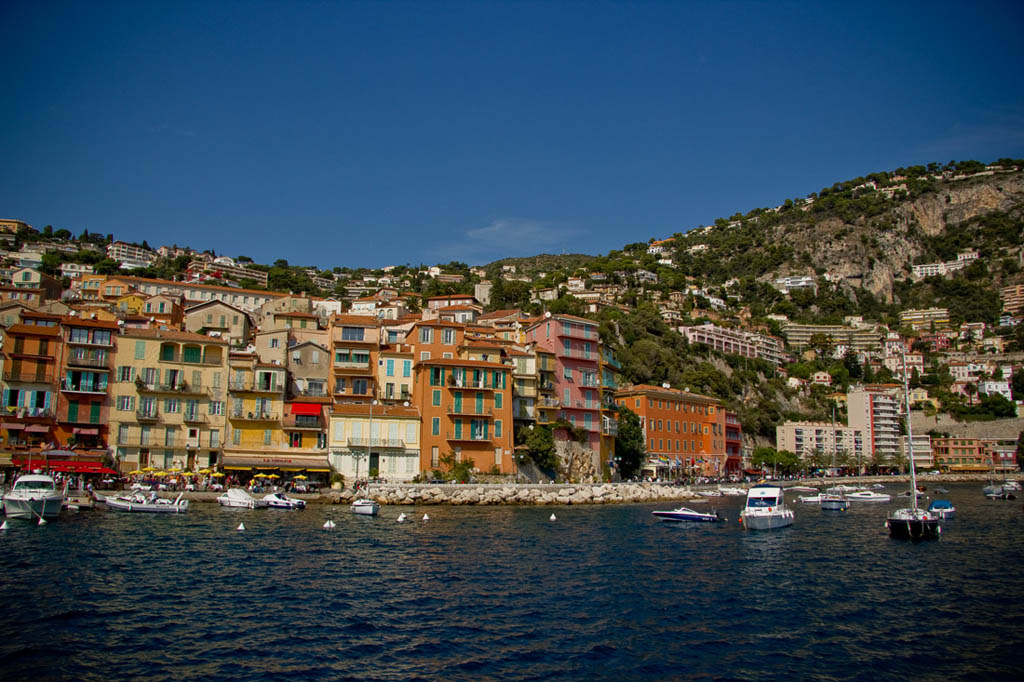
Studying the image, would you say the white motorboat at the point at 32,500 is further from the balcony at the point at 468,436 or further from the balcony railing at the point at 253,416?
the balcony at the point at 468,436

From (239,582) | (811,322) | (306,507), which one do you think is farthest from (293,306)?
(811,322)

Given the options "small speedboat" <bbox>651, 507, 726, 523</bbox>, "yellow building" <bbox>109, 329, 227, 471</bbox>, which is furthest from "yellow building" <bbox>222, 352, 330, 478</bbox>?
"small speedboat" <bbox>651, 507, 726, 523</bbox>

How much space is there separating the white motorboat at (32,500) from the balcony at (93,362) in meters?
15.8

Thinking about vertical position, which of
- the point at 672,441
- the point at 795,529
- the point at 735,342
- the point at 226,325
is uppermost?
the point at 735,342

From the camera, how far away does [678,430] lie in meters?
87.6

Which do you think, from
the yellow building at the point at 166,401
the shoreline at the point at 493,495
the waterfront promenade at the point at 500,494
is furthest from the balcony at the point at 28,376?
the waterfront promenade at the point at 500,494

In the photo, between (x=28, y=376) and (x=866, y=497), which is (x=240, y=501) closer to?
(x=28, y=376)

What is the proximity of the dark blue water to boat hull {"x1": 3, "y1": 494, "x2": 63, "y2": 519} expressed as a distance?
3.62 feet

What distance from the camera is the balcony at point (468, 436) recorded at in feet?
181

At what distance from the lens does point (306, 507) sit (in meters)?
45.6

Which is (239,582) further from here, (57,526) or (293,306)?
(293,306)

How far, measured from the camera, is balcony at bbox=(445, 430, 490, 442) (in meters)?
55.1

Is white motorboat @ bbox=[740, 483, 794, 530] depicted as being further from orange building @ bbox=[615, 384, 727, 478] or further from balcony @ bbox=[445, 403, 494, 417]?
orange building @ bbox=[615, 384, 727, 478]

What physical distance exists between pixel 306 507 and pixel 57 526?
47.6 feet
